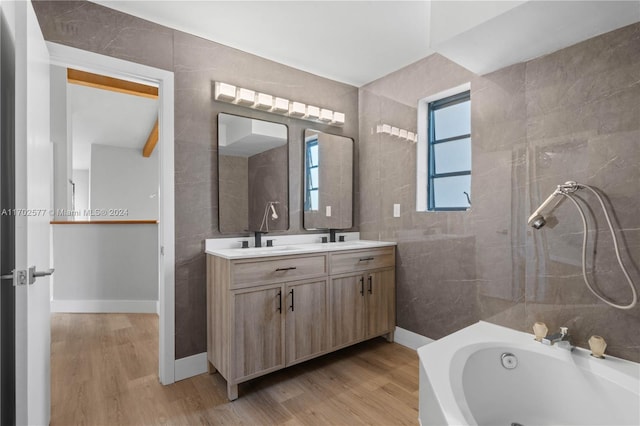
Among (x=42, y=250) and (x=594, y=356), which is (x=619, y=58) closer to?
(x=594, y=356)

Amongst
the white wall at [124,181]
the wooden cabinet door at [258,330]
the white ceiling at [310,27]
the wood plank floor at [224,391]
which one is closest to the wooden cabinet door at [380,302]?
the wood plank floor at [224,391]

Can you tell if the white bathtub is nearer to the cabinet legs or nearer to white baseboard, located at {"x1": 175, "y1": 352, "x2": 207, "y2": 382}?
the cabinet legs

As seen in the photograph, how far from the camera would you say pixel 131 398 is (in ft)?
6.72

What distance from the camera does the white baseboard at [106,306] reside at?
12.2ft

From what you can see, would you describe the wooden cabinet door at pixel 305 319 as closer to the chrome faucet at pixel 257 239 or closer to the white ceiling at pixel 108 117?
the chrome faucet at pixel 257 239

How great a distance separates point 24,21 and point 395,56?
238cm

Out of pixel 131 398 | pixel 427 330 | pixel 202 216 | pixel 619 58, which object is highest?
pixel 619 58

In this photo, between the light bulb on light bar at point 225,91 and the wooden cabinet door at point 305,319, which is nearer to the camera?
the wooden cabinet door at point 305,319

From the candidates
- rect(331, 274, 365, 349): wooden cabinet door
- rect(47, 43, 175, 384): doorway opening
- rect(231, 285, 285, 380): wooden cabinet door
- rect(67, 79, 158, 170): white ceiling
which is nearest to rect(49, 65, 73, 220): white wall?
rect(67, 79, 158, 170): white ceiling

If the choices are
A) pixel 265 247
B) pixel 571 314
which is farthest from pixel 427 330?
pixel 265 247

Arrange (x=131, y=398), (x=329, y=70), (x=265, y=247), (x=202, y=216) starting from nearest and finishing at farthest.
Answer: (x=131, y=398), (x=202, y=216), (x=265, y=247), (x=329, y=70)

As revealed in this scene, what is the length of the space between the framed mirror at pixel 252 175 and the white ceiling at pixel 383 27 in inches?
24.4

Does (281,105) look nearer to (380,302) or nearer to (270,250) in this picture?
(270,250)

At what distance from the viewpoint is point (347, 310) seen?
8.50ft
